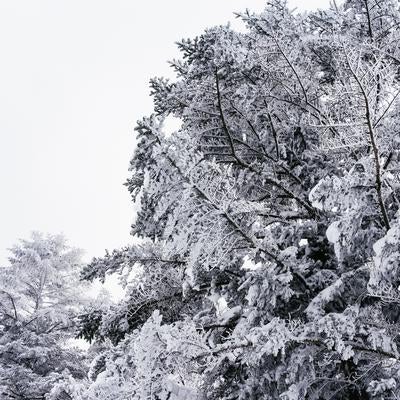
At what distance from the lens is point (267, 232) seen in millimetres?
4277

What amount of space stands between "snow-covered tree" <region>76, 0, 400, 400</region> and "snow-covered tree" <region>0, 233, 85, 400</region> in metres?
4.94

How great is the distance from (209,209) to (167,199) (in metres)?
0.40

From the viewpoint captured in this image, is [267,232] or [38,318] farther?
[38,318]

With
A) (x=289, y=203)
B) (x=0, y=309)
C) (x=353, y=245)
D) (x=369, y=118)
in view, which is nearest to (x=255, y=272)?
(x=353, y=245)

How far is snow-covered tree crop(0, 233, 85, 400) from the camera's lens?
10.5 metres

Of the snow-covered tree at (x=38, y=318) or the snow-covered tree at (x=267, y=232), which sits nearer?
the snow-covered tree at (x=267, y=232)

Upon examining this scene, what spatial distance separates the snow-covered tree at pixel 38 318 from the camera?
10.5m

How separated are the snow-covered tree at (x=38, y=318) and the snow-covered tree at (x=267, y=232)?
16.2 feet

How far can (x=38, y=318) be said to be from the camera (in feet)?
40.1

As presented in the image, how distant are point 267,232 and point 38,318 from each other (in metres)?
10.1

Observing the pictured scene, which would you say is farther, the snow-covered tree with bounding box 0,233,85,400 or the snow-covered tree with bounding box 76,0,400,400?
the snow-covered tree with bounding box 0,233,85,400

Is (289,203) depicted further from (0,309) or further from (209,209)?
(0,309)

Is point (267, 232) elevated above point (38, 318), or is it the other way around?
point (38, 318)

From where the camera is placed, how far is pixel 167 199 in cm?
380
